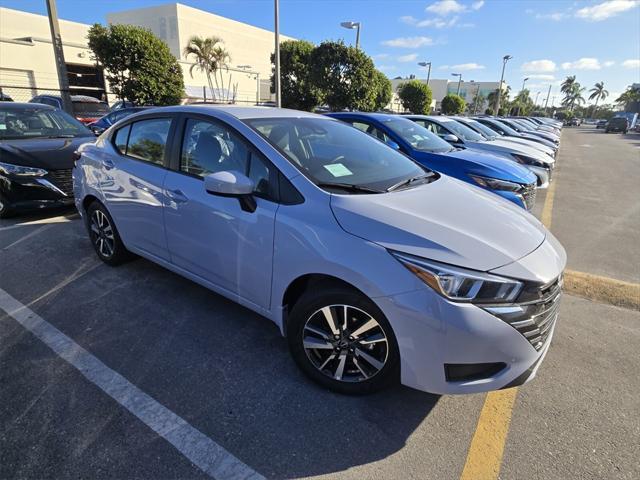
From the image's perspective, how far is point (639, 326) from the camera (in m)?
3.31

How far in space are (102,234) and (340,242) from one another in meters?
3.07

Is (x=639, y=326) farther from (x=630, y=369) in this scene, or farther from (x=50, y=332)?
(x=50, y=332)

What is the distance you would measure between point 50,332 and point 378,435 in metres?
2.51

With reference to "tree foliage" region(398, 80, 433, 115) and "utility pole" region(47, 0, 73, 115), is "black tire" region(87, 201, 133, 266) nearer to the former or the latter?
"utility pole" region(47, 0, 73, 115)

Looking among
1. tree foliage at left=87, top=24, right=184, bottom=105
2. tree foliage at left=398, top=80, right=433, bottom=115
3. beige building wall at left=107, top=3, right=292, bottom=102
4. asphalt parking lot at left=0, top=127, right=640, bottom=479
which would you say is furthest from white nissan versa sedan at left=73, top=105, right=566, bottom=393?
beige building wall at left=107, top=3, right=292, bottom=102

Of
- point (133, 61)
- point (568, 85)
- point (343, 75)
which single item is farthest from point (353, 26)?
point (568, 85)

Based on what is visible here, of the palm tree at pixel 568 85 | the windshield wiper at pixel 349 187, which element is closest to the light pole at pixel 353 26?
the windshield wiper at pixel 349 187

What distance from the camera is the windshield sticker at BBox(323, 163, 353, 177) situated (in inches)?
103

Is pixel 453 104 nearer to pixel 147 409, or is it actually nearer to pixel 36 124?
pixel 36 124

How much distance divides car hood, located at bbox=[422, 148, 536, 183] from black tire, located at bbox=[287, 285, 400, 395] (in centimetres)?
370

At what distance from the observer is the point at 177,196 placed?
297 cm

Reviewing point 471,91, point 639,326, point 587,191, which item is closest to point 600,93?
point 471,91

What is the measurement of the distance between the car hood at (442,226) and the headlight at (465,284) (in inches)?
1.8

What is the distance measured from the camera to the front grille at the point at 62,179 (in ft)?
17.6
